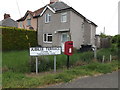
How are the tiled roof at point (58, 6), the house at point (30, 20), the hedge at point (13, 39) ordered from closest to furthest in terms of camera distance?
1. the hedge at point (13, 39)
2. the tiled roof at point (58, 6)
3. the house at point (30, 20)

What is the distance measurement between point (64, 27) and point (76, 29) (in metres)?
1.57

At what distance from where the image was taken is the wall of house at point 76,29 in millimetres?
16984

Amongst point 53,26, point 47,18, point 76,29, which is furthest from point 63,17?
point 47,18

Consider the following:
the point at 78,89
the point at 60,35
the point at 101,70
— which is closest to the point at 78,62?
the point at 101,70

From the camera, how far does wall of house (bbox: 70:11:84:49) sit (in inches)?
669

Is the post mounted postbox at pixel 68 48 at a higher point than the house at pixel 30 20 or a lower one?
lower

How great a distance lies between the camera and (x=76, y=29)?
17.5 m

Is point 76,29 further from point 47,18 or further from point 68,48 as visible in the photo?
point 68,48

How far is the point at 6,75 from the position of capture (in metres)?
5.63

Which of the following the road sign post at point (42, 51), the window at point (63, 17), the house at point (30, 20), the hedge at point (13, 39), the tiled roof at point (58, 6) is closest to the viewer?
the road sign post at point (42, 51)

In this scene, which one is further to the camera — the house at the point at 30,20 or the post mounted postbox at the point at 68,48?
the house at the point at 30,20

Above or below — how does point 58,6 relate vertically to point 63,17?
above

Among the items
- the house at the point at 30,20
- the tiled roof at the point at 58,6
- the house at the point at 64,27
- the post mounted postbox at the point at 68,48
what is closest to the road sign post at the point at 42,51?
the post mounted postbox at the point at 68,48

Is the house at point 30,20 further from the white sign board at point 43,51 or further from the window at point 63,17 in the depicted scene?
the white sign board at point 43,51
